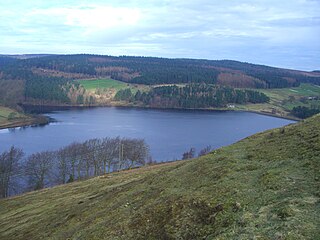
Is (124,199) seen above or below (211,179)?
below

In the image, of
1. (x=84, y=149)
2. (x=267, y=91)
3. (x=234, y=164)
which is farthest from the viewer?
(x=267, y=91)

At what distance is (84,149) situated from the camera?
5772 cm

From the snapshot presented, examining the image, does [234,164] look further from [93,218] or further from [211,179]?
[93,218]

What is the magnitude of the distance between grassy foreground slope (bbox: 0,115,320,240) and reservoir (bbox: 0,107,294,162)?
47.9 meters

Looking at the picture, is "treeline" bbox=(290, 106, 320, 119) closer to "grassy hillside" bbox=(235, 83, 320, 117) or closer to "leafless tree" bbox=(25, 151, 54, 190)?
"grassy hillside" bbox=(235, 83, 320, 117)

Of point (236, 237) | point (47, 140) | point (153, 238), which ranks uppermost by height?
point (236, 237)

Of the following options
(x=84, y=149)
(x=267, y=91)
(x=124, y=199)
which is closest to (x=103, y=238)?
(x=124, y=199)

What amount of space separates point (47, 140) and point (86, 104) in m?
88.6

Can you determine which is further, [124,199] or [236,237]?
[124,199]

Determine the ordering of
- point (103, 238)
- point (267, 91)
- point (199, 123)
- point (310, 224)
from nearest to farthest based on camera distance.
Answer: point (310, 224)
point (103, 238)
point (199, 123)
point (267, 91)

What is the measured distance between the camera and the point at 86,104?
168000 mm

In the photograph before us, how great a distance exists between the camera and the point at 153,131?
9581 cm

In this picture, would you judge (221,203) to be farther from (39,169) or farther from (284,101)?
(284,101)

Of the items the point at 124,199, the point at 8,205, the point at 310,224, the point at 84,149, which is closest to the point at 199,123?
the point at 84,149
